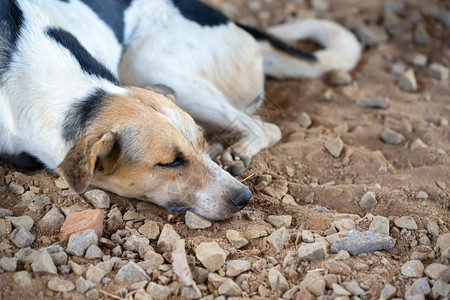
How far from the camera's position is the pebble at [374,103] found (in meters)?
4.69

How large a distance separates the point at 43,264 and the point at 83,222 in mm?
360

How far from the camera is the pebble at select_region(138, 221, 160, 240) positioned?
2.95 metres

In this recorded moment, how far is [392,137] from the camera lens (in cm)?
417

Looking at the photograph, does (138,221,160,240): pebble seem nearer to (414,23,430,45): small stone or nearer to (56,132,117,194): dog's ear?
(56,132,117,194): dog's ear

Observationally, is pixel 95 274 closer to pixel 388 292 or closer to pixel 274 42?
pixel 388 292

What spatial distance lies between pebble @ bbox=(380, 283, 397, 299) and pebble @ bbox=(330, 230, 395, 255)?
0.96ft

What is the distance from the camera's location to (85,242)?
2.77 metres

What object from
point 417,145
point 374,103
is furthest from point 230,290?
point 374,103

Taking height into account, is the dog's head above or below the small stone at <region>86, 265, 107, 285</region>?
above

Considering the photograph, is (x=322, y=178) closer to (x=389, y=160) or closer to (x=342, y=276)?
(x=389, y=160)

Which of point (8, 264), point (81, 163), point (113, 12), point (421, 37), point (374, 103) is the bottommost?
point (374, 103)

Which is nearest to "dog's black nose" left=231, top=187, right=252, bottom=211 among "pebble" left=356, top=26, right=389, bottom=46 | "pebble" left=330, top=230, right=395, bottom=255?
"pebble" left=330, top=230, right=395, bottom=255

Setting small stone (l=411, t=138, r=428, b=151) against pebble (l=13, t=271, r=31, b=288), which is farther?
small stone (l=411, t=138, r=428, b=151)

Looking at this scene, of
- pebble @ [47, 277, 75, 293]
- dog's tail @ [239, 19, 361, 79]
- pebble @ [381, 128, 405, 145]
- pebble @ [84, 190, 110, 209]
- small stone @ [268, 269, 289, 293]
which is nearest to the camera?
pebble @ [47, 277, 75, 293]
